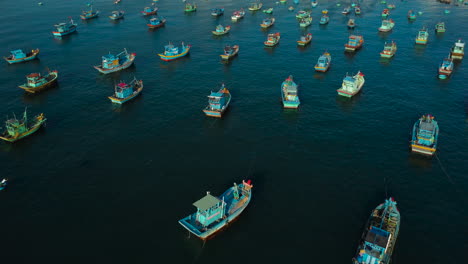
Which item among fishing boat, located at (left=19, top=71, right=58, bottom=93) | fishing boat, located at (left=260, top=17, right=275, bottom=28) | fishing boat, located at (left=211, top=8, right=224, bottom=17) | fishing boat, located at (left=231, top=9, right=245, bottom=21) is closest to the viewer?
fishing boat, located at (left=19, top=71, right=58, bottom=93)

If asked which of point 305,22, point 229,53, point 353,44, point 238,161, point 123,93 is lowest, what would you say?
point 238,161

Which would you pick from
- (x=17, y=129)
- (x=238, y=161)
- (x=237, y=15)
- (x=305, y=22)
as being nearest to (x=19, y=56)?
(x=17, y=129)

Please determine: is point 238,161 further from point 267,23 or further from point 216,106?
point 267,23

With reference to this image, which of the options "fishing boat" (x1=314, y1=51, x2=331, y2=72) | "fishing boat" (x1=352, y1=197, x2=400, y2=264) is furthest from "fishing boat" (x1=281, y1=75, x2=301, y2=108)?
"fishing boat" (x1=352, y1=197, x2=400, y2=264)

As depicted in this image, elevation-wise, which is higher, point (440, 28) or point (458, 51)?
point (440, 28)

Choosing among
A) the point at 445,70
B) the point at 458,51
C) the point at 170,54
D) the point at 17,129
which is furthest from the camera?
the point at 170,54

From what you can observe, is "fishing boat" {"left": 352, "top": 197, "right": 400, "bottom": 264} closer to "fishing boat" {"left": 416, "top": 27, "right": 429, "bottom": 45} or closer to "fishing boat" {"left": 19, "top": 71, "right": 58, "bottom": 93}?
"fishing boat" {"left": 19, "top": 71, "right": 58, "bottom": 93}

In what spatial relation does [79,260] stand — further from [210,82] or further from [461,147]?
[461,147]
